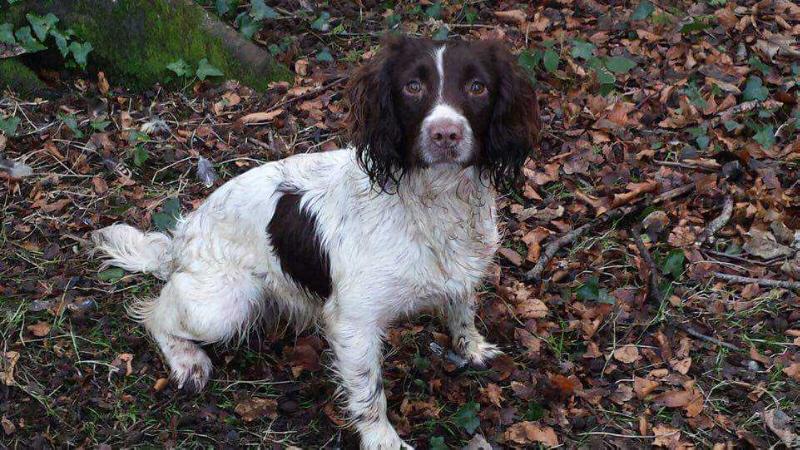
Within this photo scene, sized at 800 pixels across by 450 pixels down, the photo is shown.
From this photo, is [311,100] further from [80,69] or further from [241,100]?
[80,69]

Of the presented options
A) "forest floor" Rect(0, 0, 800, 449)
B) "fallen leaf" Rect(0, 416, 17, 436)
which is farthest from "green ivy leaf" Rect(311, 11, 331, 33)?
"fallen leaf" Rect(0, 416, 17, 436)

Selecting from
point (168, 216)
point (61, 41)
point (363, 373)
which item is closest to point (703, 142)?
point (363, 373)

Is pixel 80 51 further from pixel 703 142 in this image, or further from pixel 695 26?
pixel 695 26

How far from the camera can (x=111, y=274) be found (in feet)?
15.8

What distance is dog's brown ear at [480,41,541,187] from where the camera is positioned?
3.37 meters

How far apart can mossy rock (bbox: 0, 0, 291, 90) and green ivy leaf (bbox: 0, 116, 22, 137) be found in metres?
0.75

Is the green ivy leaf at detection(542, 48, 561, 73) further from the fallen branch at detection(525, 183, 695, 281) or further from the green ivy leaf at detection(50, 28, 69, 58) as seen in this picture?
the green ivy leaf at detection(50, 28, 69, 58)

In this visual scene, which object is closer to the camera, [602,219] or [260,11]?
[602,219]

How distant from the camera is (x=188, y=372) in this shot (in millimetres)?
4273

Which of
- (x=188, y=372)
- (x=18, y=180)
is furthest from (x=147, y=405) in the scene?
(x=18, y=180)

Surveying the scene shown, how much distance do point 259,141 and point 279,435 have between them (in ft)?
7.63

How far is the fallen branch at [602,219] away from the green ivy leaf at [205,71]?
2797 millimetres

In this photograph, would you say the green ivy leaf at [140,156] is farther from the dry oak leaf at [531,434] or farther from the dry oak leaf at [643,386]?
the dry oak leaf at [643,386]

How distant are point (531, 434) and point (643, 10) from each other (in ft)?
12.5
